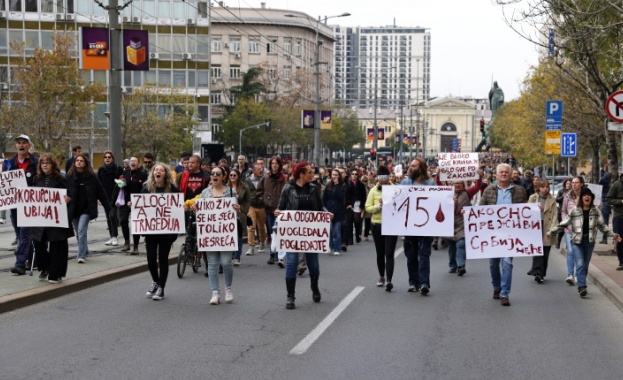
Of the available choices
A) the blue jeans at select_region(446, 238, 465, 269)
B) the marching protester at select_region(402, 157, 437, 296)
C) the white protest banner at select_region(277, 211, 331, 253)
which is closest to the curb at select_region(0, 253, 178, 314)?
the white protest banner at select_region(277, 211, 331, 253)

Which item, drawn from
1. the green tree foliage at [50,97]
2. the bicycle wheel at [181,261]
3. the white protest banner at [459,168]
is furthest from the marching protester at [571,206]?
the green tree foliage at [50,97]

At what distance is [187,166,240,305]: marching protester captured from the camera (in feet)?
39.8

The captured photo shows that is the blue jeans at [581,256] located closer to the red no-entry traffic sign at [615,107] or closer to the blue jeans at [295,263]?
the red no-entry traffic sign at [615,107]

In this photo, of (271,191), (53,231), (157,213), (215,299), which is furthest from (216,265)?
(271,191)

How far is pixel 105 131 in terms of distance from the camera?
62969 millimetres

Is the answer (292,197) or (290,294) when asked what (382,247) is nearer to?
(292,197)

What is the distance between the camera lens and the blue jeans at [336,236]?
20422mm

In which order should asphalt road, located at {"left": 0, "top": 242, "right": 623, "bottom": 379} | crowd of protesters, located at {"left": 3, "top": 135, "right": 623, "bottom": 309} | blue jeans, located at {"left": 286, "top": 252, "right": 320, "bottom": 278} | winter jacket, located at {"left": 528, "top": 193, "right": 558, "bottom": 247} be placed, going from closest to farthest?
asphalt road, located at {"left": 0, "top": 242, "right": 623, "bottom": 379} → blue jeans, located at {"left": 286, "top": 252, "right": 320, "bottom": 278} → crowd of protesters, located at {"left": 3, "top": 135, "right": 623, "bottom": 309} → winter jacket, located at {"left": 528, "top": 193, "right": 558, "bottom": 247}

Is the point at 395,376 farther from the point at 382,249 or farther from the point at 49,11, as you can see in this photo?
the point at 49,11

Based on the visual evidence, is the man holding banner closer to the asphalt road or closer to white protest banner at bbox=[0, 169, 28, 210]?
the asphalt road

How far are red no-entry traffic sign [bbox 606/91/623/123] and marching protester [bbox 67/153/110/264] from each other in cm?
808

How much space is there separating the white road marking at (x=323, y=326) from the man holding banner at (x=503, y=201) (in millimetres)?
1870

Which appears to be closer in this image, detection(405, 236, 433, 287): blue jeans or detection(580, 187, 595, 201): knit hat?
detection(405, 236, 433, 287): blue jeans

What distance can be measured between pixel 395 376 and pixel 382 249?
5946mm
